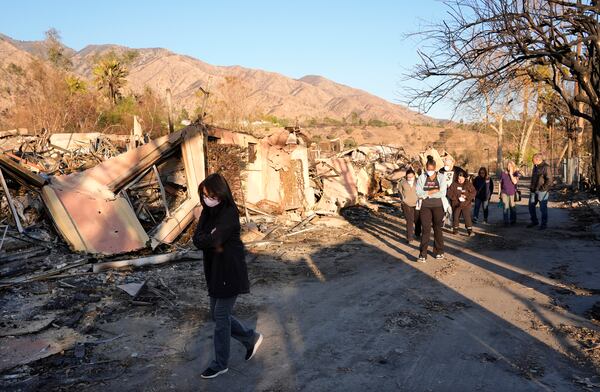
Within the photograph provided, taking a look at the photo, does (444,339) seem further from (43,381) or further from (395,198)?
(395,198)

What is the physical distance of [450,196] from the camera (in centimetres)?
1277

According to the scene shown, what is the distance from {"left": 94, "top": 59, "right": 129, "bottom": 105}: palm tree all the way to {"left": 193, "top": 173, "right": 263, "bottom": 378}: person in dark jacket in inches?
1764

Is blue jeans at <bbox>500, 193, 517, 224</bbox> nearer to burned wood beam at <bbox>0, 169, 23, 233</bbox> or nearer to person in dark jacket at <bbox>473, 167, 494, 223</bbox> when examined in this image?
person in dark jacket at <bbox>473, 167, 494, 223</bbox>

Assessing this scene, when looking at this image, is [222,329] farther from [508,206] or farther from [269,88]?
[269,88]

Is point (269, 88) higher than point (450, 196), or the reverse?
point (269, 88)

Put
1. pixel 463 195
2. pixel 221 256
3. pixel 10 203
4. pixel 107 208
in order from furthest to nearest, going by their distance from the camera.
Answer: pixel 463 195
pixel 107 208
pixel 10 203
pixel 221 256

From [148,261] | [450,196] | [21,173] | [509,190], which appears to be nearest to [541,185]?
[509,190]

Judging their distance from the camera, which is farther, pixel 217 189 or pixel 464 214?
pixel 464 214

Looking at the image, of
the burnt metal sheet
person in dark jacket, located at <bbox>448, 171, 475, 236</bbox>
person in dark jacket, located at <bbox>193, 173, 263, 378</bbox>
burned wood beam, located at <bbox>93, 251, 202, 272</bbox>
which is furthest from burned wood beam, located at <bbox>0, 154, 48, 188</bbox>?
person in dark jacket, located at <bbox>448, 171, 475, 236</bbox>

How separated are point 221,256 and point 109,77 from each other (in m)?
46.1

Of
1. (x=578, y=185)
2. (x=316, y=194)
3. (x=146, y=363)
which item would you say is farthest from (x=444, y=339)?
(x=578, y=185)

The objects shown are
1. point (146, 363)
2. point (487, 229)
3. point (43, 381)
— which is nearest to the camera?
point (43, 381)

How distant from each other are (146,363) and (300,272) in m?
4.57

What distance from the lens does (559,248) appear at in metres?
10.5
